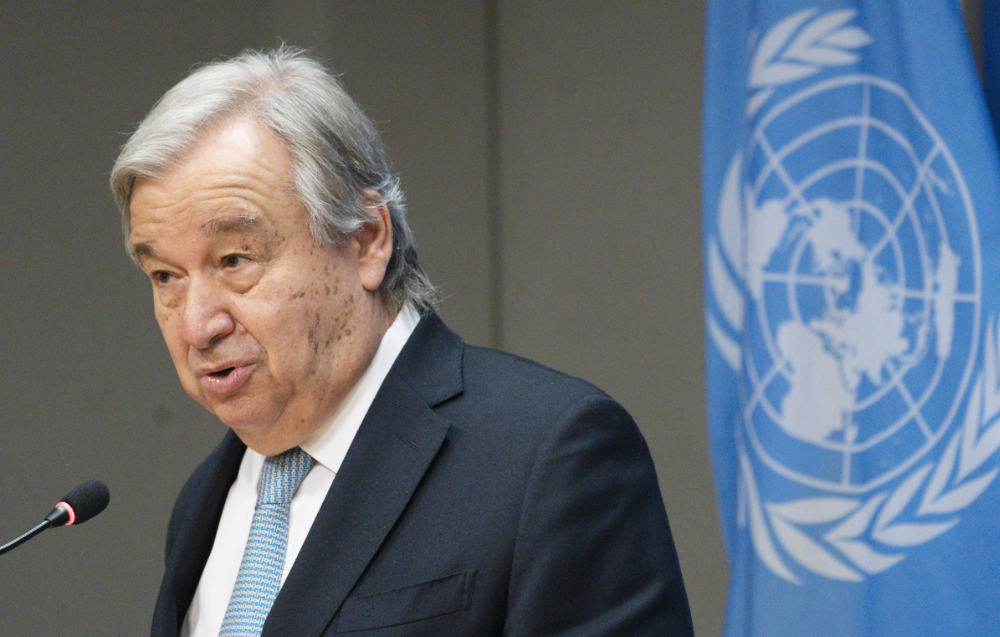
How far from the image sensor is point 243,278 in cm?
151

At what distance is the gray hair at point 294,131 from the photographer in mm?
1521

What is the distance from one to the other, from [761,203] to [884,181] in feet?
0.85

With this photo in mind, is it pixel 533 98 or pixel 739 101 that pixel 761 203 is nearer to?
pixel 739 101

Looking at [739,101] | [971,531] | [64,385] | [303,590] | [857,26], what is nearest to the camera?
[303,590]

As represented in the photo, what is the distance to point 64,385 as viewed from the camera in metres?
3.47

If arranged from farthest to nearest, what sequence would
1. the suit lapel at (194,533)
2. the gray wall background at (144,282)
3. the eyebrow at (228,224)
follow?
the gray wall background at (144,282)
the suit lapel at (194,533)
the eyebrow at (228,224)

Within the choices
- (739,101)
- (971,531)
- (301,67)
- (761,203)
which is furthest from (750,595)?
(301,67)

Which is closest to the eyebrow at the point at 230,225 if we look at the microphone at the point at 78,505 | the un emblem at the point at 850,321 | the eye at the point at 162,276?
the eye at the point at 162,276

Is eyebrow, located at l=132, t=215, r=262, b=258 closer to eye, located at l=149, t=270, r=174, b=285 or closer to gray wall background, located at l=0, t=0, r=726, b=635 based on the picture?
eye, located at l=149, t=270, r=174, b=285

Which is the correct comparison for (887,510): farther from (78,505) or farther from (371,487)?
(78,505)

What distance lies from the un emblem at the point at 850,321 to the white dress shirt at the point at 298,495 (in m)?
1.06

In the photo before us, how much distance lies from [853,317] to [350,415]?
4.07 ft

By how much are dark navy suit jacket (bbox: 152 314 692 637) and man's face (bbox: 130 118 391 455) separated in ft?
0.40

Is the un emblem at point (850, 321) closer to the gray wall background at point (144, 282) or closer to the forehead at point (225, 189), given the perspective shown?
the gray wall background at point (144, 282)
